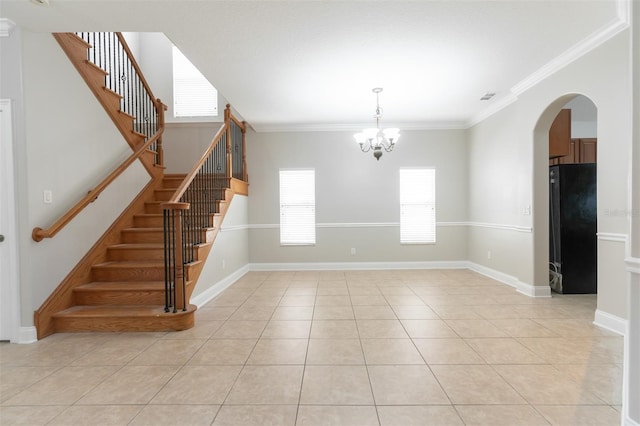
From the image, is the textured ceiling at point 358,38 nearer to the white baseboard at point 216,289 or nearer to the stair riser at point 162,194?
the stair riser at point 162,194

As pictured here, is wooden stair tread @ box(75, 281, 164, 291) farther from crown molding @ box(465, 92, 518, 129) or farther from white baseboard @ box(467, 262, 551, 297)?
crown molding @ box(465, 92, 518, 129)

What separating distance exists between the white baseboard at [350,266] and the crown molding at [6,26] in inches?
189

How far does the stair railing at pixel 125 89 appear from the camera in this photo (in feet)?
13.0

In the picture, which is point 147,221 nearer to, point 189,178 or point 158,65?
point 189,178

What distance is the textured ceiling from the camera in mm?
2689

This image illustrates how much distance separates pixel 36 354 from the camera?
2.73 meters

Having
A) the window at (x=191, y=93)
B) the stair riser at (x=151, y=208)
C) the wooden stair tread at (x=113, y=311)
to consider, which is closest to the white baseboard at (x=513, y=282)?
the wooden stair tread at (x=113, y=311)

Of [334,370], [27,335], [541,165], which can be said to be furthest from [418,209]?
[27,335]

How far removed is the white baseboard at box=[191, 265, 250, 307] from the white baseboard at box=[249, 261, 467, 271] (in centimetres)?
61

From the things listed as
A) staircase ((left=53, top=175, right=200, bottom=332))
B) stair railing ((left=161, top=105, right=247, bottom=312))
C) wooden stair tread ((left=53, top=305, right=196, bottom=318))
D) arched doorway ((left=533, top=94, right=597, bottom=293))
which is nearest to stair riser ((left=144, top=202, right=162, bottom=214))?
staircase ((left=53, top=175, right=200, bottom=332))

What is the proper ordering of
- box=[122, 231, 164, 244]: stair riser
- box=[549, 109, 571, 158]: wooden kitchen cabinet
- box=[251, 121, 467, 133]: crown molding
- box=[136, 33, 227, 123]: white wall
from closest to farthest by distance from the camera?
box=[122, 231, 164, 244]: stair riser
box=[549, 109, 571, 158]: wooden kitchen cabinet
box=[251, 121, 467, 133]: crown molding
box=[136, 33, 227, 123]: white wall

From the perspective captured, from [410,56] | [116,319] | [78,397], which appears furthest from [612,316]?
[116,319]

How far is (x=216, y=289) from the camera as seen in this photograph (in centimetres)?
466

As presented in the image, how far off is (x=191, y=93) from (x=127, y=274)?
4483 millimetres
